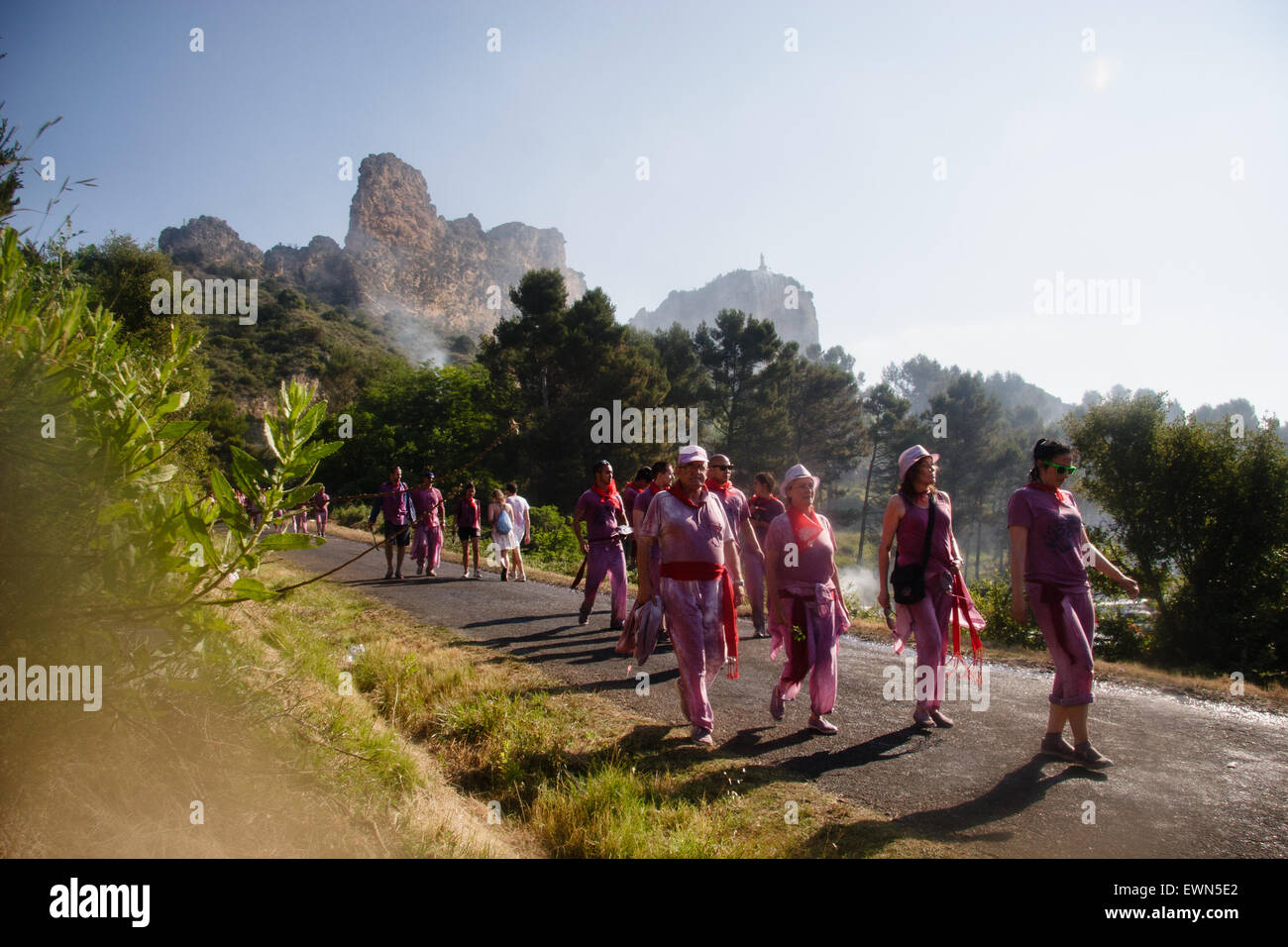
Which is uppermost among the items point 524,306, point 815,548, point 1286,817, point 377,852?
point 524,306

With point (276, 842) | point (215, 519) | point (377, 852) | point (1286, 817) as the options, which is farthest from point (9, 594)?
point (1286, 817)

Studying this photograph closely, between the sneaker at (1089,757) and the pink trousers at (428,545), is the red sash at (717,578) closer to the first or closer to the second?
the sneaker at (1089,757)

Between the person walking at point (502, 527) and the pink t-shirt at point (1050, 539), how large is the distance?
1116 cm

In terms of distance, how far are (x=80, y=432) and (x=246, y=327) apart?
8287 cm

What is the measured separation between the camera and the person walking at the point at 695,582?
5203 mm

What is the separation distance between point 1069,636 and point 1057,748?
0.83m

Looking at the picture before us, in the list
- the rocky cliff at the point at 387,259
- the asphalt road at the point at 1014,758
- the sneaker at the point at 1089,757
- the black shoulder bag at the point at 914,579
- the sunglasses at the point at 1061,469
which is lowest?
the asphalt road at the point at 1014,758

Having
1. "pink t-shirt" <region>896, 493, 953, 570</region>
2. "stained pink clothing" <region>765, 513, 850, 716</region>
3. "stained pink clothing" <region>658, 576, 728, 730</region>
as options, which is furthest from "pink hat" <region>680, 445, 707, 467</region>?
"pink t-shirt" <region>896, 493, 953, 570</region>

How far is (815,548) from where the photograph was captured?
18.2 ft

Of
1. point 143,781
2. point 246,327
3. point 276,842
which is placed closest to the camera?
point 143,781

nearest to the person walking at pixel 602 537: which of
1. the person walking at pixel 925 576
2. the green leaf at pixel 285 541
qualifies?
the person walking at pixel 925 576

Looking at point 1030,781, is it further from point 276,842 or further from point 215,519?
point 215,519

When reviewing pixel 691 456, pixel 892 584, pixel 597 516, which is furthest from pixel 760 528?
pixel 691 456
